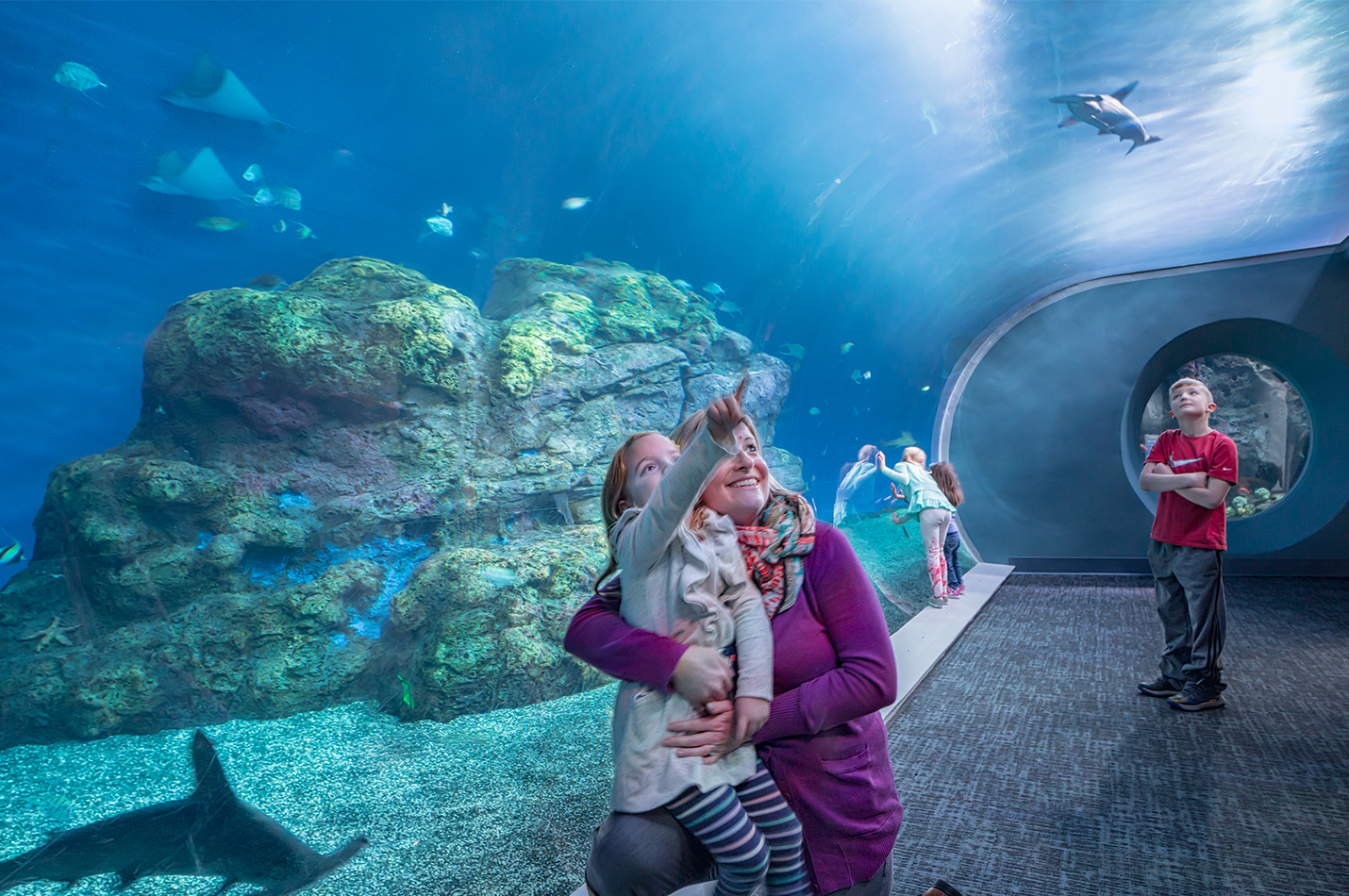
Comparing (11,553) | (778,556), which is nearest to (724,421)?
(778,556)

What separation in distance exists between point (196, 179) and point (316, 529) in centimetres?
247

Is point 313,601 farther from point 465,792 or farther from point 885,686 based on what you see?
point 885,686

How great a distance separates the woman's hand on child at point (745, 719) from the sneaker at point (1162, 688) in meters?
3.16

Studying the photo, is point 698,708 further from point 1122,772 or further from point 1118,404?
point 1118,404

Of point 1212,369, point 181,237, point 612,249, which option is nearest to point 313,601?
point 181,237

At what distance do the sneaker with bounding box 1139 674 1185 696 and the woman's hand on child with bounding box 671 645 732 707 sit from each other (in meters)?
3.23

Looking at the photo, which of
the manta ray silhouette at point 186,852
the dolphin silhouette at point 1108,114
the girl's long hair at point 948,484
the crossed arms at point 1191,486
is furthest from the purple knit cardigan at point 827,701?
the girl's long hair at point 948,484

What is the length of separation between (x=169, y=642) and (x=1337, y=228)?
9945 millimetres

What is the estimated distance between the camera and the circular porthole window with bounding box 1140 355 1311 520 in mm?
6715

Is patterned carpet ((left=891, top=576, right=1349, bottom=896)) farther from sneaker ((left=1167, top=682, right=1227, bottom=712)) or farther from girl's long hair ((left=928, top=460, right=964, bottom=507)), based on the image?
girl's long hair ((left=928, top=460, right=964, bottom=507))

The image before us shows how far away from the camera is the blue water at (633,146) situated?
2.87 m

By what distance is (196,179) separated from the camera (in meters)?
3.44

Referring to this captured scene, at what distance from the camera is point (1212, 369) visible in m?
8.18

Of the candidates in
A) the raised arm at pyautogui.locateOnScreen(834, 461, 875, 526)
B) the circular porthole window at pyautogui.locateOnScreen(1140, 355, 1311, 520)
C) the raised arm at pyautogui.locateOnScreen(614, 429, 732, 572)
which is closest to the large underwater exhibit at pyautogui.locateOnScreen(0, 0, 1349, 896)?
the raised arm at pyautogui.locateOnScreen(614, 429, 732, 572)
